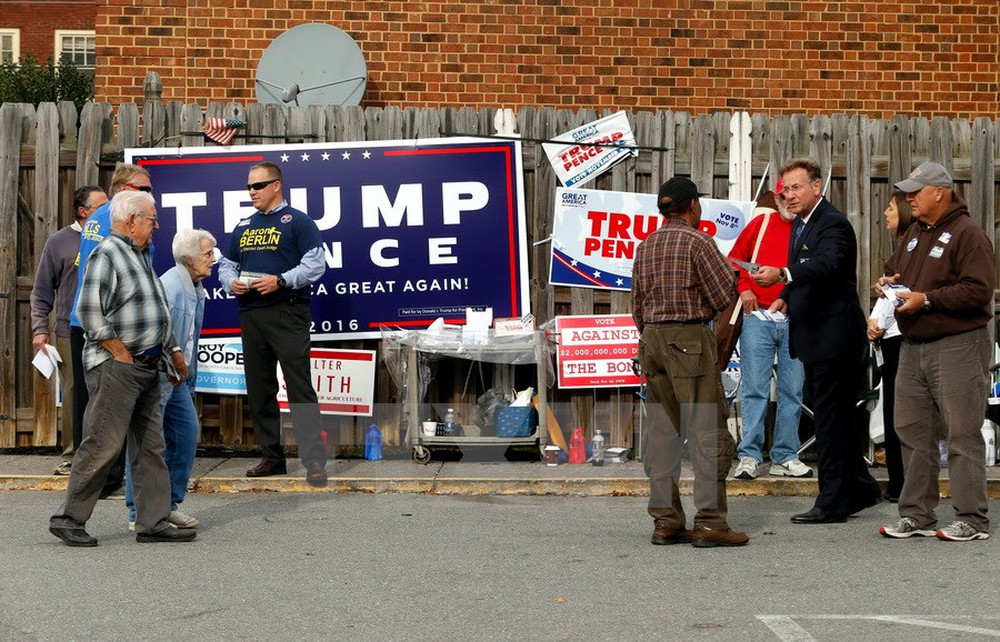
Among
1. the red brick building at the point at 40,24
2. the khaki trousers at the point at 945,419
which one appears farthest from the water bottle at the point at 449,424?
the red brick building at the point at 40,24

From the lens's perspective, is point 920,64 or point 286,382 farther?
point 920,64

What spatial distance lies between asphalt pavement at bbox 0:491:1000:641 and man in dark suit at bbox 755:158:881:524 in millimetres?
267

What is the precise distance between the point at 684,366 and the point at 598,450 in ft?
10.1

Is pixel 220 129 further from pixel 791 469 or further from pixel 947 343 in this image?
→ pixel 947 343

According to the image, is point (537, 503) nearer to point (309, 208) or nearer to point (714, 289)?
point (714, 289)

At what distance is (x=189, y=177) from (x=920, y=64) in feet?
24.1

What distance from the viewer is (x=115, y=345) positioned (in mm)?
7652

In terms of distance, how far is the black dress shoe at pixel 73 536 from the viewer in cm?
765

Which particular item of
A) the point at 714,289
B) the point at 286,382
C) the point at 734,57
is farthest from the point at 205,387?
the point at 734,57

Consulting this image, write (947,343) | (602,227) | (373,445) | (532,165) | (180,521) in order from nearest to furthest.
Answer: (947,343) < (180,521) < (373,445) < (602,227) < (532,165)

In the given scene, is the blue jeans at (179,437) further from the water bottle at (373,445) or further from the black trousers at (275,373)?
the water bottle at (373,445)

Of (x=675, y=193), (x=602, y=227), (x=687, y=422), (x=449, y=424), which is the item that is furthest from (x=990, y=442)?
(x=675, y=193)

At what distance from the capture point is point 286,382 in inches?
397

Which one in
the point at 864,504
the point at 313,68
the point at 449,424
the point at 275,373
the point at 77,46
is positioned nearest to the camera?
the point at 864,504
